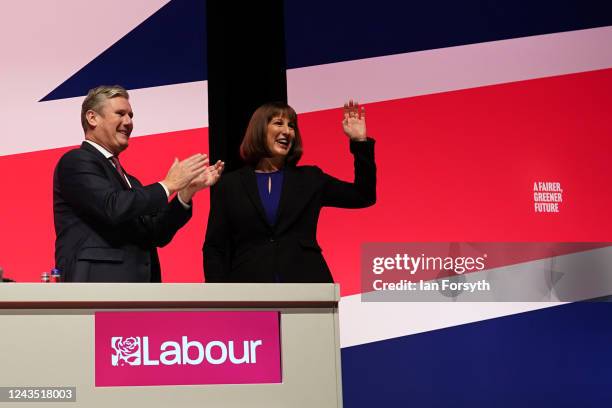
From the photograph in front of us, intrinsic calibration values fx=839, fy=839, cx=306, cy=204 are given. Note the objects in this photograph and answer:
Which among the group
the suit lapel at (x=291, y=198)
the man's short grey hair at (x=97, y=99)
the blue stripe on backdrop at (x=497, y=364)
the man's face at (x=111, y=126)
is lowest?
the blue stripe on backdrop at (x=497, y=364)

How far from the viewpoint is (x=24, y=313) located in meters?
1.47

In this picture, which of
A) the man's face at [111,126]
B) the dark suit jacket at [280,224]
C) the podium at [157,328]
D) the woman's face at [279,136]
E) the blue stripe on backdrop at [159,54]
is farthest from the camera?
the blue stripe on backdrop at [159,54]

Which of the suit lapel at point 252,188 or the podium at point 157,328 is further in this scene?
the suit lapel at point 252,188

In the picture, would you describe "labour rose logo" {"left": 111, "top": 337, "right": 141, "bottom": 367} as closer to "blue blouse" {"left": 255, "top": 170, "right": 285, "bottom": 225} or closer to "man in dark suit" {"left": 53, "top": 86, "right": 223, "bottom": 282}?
"man in dark suit" {"left": 53, "top": 86, "right": 223, "bottom": 282}

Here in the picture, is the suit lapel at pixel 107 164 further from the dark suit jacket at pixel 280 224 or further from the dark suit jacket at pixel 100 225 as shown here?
the dark suit jacket at pixel 280 224

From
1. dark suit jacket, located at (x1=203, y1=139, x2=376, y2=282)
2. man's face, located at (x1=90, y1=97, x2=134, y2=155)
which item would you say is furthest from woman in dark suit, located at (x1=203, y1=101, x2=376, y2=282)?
man's face, located at (x1=90, y1=97, x2=134, y2=155)

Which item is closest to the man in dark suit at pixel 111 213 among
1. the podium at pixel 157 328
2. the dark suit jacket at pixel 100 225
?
the dark suit jacket at pixel 100 225

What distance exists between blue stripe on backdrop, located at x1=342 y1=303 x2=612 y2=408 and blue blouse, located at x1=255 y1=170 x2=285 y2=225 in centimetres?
110

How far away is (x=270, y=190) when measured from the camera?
2799 mm

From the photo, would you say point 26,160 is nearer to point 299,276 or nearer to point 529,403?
point 299,276

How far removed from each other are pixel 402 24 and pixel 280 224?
1525 millimetres

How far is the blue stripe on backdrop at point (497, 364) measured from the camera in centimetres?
363

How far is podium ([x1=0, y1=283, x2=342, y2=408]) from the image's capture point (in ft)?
4.79

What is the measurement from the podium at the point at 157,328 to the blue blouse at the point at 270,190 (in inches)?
45.8
